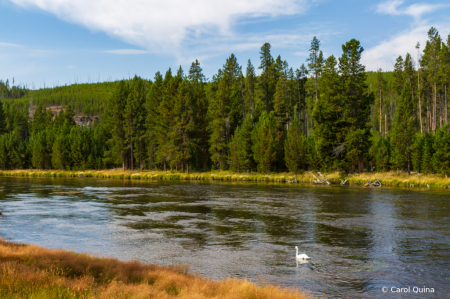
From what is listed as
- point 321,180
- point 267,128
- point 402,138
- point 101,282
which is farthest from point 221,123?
point 101,282

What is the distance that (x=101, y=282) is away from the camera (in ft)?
33.9

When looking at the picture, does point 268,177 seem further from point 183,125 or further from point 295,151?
point 183,125

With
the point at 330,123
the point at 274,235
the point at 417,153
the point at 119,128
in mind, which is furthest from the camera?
the point at 119,128

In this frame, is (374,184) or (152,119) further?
(152,119)

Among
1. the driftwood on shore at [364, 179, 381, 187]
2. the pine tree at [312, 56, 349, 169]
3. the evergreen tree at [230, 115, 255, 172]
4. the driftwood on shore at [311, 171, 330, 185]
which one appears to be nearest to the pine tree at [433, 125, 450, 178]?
the driftwood on shore at [364, 179, 381, 187]

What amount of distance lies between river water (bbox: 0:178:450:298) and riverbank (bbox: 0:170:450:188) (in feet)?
44.0

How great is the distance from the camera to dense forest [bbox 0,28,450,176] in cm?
5491

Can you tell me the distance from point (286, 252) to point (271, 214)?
418 inches

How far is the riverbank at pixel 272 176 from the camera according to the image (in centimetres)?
4791

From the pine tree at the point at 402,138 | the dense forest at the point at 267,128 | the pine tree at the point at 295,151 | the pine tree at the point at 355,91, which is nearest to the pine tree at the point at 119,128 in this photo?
the dense forest at the point at 267,128

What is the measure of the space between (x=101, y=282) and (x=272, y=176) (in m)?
52.6

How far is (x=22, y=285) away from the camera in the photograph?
9078 mm

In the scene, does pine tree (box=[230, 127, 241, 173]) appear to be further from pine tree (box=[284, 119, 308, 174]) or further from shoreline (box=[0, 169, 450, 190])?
pine tree (box=[284, 119, 308, 174])

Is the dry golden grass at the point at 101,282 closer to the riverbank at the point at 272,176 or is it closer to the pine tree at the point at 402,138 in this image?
the riverbank at the point at 272,176
